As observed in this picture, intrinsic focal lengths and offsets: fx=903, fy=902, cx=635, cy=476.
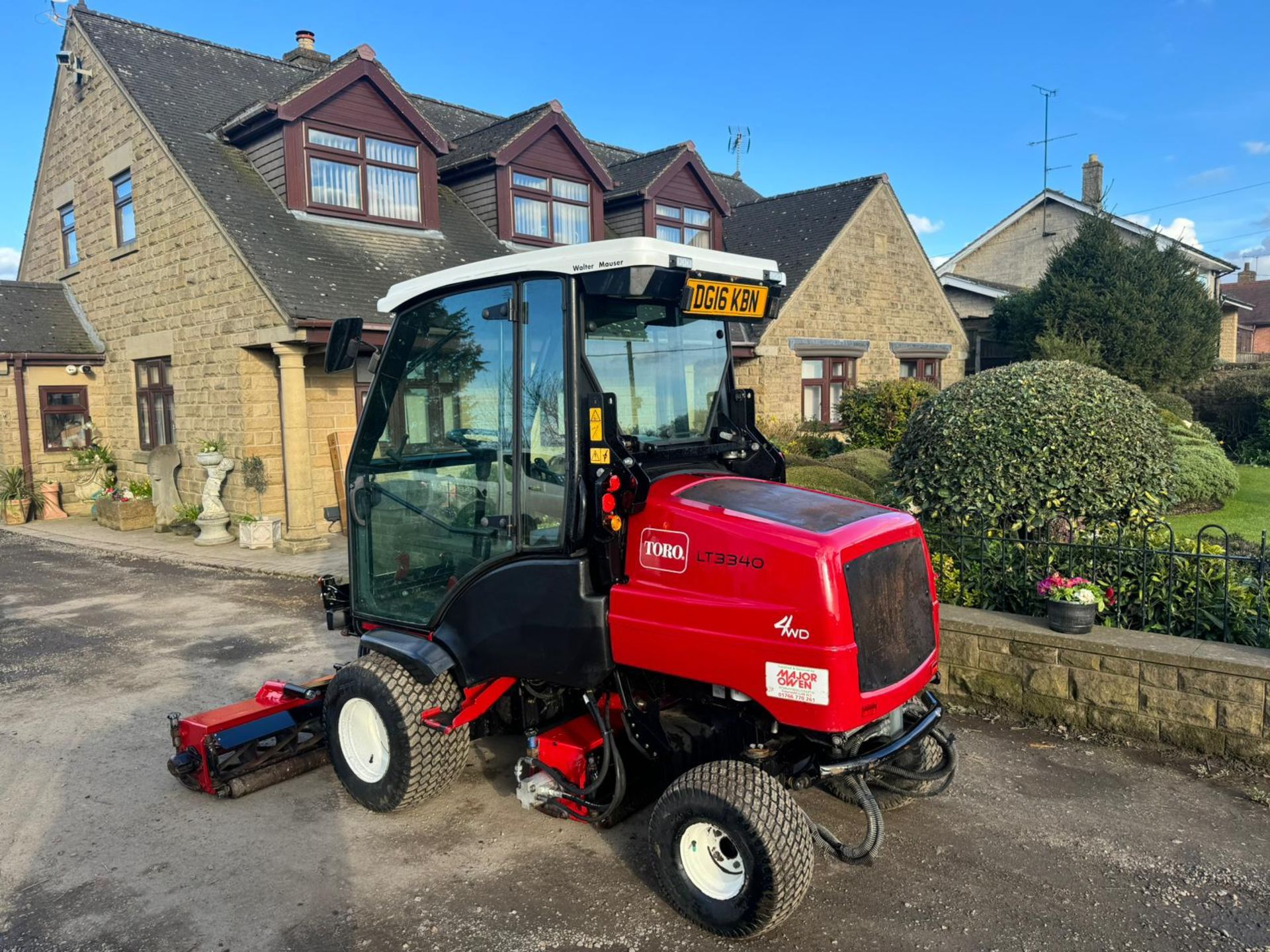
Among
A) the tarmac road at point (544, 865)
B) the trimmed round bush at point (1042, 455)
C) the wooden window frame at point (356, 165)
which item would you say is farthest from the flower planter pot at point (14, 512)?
the trimmed round bush at point (1042, 455)

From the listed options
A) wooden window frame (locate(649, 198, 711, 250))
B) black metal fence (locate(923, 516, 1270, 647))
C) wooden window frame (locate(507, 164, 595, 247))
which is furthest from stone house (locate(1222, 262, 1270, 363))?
black metal fence (locate(923, 516, 1270, 647))

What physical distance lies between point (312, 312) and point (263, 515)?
301cm

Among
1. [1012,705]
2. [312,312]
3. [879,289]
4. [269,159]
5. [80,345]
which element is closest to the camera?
[1012,705]

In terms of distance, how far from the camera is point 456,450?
402cm

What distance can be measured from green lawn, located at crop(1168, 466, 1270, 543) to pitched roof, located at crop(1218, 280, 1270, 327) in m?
32.5

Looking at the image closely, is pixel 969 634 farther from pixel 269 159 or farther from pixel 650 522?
pixel 269 159

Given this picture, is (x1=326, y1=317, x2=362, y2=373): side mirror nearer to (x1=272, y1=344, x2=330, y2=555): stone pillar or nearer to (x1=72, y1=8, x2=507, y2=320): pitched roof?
(x1=72, y1=8, x2=507, y2=320): pitched roof

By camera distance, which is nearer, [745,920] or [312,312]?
[745,920]

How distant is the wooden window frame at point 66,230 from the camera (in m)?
16.3

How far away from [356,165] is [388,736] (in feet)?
38.0

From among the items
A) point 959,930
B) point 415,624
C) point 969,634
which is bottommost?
point 959,930

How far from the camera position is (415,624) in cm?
423

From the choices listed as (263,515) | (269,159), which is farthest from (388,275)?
(263,515)

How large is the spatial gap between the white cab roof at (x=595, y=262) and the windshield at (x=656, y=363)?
20 centimetres
